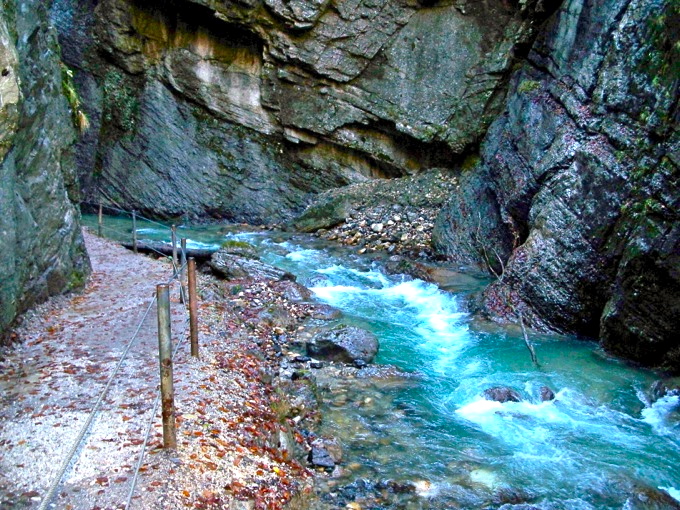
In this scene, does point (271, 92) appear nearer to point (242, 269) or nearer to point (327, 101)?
point (327, 101)

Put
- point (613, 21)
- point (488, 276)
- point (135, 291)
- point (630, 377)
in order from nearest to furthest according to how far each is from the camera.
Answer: point (630, 377) < point (135, 291) < point (613, 21) < point (488, 276)

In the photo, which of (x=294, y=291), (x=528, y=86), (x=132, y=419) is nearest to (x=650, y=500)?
(x=132, y=419)

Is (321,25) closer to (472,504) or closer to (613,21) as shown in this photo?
(613,21)

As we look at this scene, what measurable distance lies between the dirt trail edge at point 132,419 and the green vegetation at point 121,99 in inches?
667

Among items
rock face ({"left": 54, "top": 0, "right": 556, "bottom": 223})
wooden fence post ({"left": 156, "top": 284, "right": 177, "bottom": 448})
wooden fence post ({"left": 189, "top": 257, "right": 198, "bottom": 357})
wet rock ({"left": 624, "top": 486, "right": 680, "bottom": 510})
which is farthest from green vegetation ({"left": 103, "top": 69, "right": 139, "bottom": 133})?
wet rock ({"left": 624, "top": 486, "right": 680, "bottom": 510})

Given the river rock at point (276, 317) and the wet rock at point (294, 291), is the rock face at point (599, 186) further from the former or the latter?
the river rock at point (276, 317)

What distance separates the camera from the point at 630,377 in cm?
984

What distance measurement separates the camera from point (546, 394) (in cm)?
914

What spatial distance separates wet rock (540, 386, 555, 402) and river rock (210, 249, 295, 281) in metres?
7.35

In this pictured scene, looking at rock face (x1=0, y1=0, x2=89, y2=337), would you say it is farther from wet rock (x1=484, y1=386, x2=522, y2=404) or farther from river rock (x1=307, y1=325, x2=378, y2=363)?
wet rock (x1=484, y1=386, x2=522, y2=404)

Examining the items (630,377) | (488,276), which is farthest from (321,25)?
(630,377)

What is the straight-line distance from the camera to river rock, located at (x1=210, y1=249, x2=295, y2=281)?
48.1 ft

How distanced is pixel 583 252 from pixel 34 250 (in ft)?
33.3

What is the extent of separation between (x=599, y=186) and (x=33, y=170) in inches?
410
